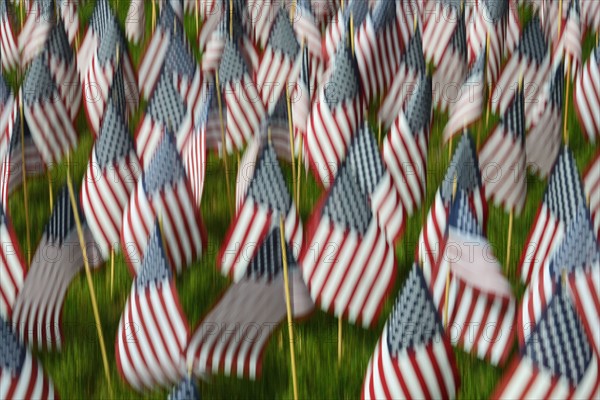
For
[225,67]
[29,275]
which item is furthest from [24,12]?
[29,275]

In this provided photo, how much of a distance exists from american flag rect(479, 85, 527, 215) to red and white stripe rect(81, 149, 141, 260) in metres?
2.29

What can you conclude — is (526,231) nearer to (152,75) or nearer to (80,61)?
(152,75)

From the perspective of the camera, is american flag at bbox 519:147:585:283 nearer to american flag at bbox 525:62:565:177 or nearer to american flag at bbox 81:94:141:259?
american flag at bbox 525:62:565:177

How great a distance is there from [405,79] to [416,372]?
3.98 metres

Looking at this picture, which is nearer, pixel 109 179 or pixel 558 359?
pixel 558 359

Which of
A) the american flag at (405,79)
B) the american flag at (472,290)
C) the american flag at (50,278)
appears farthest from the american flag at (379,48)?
the american flag at (50,278)

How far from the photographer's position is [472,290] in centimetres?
441

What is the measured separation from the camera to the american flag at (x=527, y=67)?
7.61 meters

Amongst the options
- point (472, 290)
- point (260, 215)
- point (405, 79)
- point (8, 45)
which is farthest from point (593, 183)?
point (8, 45)

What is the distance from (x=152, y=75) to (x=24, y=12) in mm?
3029

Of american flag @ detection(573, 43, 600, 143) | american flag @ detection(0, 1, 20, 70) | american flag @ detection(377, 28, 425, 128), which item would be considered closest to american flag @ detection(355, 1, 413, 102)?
american flag @ detection(377, 28, 425, 128)

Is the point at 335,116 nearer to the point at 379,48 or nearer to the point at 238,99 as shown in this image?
the point at 238,99

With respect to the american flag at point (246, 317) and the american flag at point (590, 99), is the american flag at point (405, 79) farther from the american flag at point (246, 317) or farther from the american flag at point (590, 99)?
the american flag at point (246, 317)

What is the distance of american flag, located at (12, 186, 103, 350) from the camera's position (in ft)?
14.2
